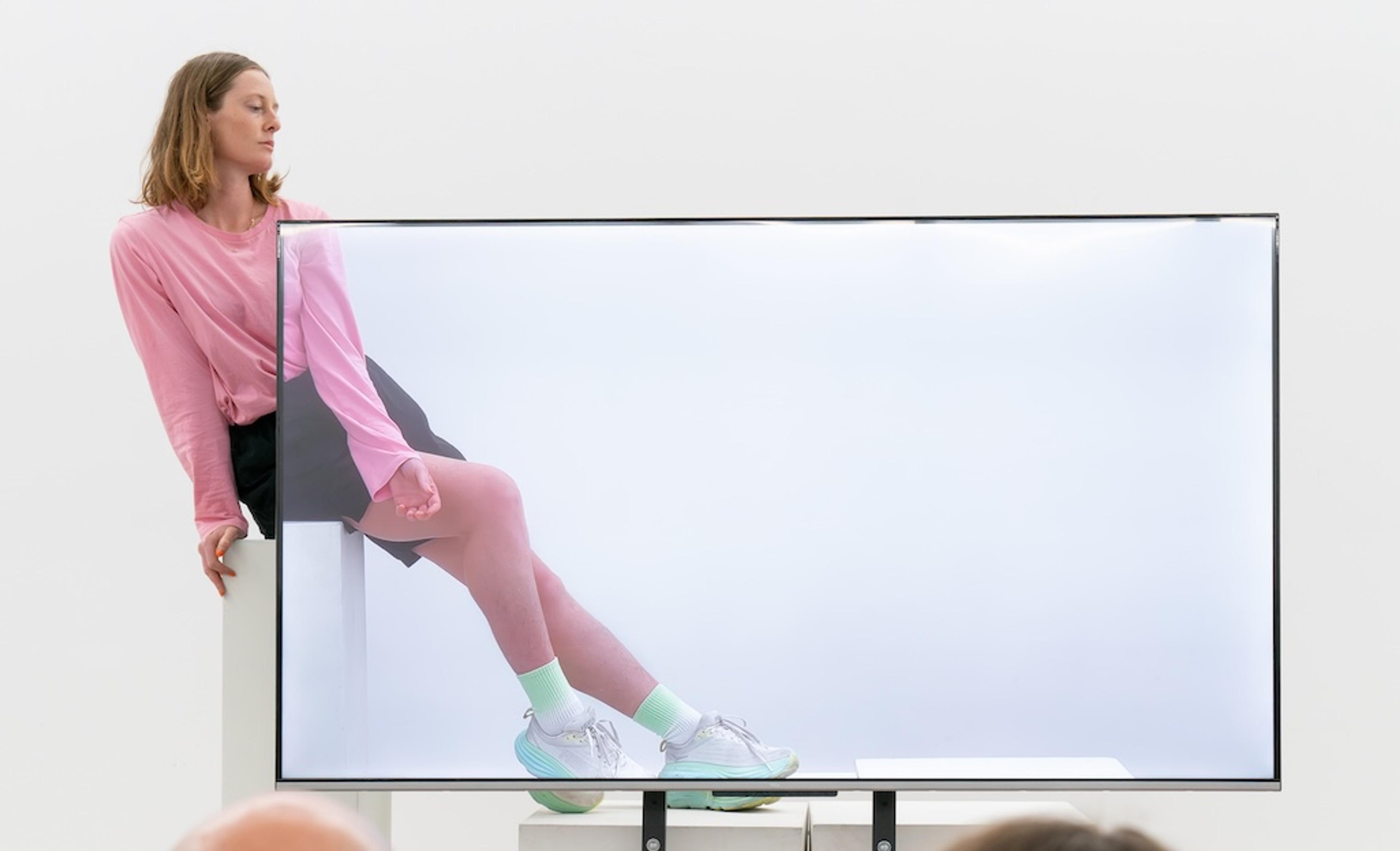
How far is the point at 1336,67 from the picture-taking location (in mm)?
4043

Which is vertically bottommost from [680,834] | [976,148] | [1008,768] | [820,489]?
[680,834]

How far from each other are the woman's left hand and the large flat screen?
0.07m

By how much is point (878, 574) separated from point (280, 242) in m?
1.24

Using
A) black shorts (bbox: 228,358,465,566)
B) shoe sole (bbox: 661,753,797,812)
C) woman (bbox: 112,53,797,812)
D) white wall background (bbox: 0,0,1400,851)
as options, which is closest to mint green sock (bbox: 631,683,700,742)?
woman (bbox: 112,53,797,812)

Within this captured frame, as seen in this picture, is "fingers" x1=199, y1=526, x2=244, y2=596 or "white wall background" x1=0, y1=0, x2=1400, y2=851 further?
"white wall background" x1=0, y1=0, x2=1400, y2=851

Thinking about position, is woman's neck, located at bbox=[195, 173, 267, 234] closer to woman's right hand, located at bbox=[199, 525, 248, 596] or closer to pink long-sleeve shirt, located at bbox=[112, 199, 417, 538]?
pink long-sleeve shirt, located at bbox=[112, 199, 417, 538]

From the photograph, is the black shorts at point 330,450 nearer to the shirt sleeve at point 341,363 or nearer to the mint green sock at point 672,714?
the shirt sleeve at point 341,363

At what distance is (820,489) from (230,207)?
4.06 feet

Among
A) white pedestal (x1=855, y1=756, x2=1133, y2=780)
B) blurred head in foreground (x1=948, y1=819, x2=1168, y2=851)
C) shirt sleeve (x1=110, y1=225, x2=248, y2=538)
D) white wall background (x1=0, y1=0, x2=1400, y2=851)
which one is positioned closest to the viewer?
blurred head in foreground (x1=948, y1=819, x2=1168, y2=851)

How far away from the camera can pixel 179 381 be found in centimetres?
304

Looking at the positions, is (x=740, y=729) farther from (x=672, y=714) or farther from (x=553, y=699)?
(x=553, y=699)

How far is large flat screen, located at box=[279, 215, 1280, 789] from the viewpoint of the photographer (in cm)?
293

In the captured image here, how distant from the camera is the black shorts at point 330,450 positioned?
3000 mm

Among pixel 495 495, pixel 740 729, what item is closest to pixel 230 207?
pixel 495 495
